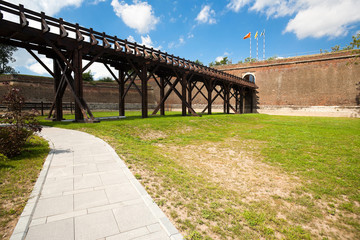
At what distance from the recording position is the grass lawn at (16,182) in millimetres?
2469

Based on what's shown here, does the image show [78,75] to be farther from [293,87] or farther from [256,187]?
[293,87]

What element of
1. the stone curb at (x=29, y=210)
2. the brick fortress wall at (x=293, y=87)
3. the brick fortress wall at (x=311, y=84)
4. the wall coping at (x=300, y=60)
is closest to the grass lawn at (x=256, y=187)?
the stone curb at (x=29, y=210)

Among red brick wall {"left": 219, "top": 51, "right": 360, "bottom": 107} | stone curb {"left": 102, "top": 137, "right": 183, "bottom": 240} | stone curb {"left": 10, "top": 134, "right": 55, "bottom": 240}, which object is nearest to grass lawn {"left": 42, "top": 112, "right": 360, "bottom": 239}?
stone curb {"left": 102, "top": 137, "right": 183, "bottom": 240}

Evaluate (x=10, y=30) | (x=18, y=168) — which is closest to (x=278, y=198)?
(x=18, y=168)

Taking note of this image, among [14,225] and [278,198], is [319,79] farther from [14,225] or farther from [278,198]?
[14,225]

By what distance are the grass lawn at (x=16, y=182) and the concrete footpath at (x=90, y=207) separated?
Answer: 137 mm

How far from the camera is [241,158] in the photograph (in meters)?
6.03

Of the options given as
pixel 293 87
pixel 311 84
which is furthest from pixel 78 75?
pixel 311 84

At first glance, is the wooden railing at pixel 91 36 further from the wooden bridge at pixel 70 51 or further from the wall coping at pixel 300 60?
the wall coping at pixel 300 60

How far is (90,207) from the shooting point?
2.77m

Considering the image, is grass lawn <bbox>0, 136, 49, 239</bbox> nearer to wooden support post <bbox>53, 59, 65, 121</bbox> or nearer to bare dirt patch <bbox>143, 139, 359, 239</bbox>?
bare dirt patch <bbox>143, 139, 359, 239</bbox>

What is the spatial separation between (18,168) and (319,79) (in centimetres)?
3384

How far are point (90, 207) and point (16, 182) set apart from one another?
1.73 meters

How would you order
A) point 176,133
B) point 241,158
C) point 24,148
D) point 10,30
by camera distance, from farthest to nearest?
point 176,133 < point 10,30 < point 241,158 < point 24,148
